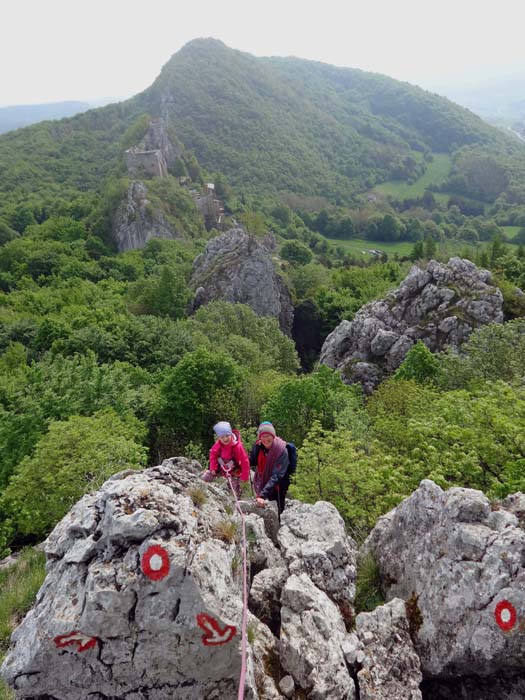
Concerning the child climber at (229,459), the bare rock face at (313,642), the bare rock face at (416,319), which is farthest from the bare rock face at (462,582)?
the bare rock face at (416,319)

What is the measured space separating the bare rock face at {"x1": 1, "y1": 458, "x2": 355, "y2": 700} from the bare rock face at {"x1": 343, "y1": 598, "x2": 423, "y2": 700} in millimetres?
296

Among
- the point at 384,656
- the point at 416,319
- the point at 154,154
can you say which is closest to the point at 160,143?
the point at 154,154

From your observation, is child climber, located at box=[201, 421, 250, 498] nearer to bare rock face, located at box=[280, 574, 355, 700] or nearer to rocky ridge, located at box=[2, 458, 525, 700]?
rocky ridge, located at box=[2, 458, 525, 700]

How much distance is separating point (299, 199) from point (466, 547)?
598 feet

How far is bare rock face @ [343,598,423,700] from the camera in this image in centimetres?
723

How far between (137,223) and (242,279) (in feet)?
124

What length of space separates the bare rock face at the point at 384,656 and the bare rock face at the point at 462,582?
40 cm

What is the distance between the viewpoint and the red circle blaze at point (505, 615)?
7.44 metres

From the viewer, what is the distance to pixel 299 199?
178875 millimetres

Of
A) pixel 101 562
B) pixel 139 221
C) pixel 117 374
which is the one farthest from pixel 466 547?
pixel 139 221

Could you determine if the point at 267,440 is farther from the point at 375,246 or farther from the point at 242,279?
the point at 375,246

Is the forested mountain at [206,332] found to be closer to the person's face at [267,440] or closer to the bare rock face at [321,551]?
the bare rock face at [321,551]

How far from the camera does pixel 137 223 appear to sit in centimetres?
9844

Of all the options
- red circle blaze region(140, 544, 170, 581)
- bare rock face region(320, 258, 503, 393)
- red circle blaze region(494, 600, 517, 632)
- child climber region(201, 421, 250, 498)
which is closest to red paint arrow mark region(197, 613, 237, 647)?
red circle blaze region(140, 544, 170, 581)
